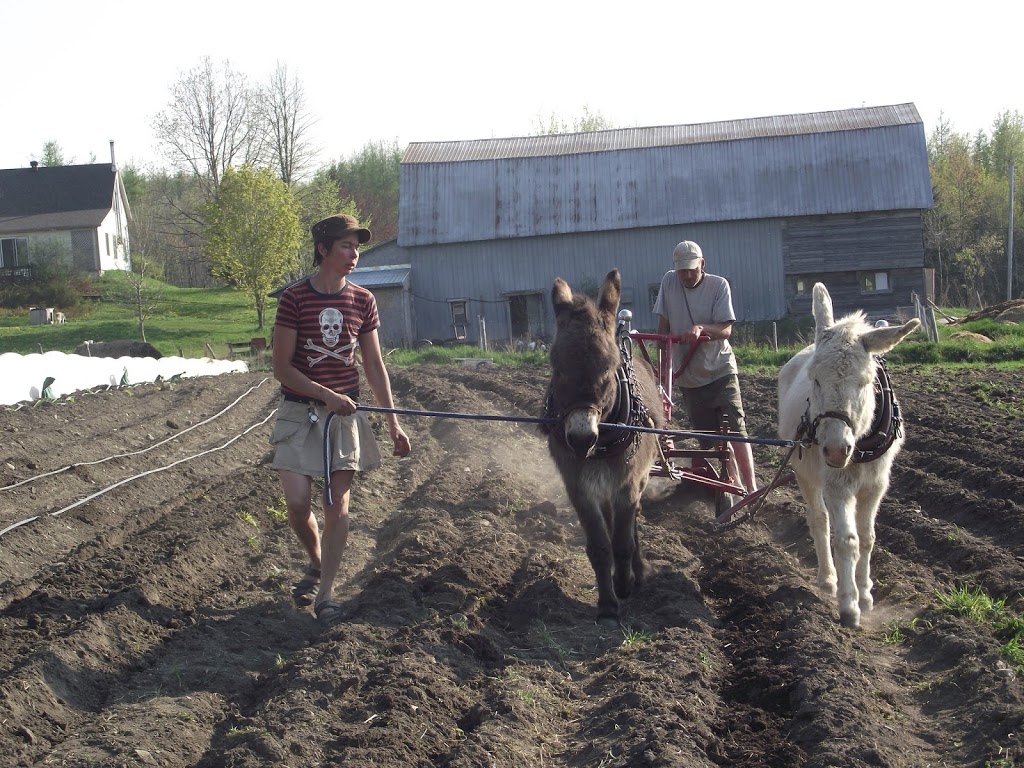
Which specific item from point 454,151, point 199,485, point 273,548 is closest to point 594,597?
point 273,548

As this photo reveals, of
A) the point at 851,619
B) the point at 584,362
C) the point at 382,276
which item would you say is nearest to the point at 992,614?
the point at 851,619

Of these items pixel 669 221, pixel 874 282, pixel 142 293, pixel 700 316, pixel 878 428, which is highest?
pixel 669 221

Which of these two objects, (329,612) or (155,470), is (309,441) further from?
(155,470)

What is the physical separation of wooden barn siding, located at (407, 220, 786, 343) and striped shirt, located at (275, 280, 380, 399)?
96.1 ft

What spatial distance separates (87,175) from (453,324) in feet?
113

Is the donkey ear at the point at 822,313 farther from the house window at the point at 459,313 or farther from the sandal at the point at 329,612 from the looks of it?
the house window at the point at 459,313

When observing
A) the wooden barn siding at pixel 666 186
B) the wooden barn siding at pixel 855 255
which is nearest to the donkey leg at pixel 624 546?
the wooden barn siding at pixel 855 255

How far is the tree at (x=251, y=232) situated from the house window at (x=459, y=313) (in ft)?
39.8

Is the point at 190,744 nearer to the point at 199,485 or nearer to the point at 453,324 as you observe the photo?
the point at 199,485

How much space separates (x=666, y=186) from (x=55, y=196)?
129 ft

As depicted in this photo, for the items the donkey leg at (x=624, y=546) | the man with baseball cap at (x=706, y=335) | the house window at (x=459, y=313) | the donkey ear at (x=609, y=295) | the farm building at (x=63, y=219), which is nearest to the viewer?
the donkey ear at (x=609, y=295)

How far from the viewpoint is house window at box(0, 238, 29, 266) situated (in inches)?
2173

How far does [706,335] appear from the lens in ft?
25.9

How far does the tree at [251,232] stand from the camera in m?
45.9
